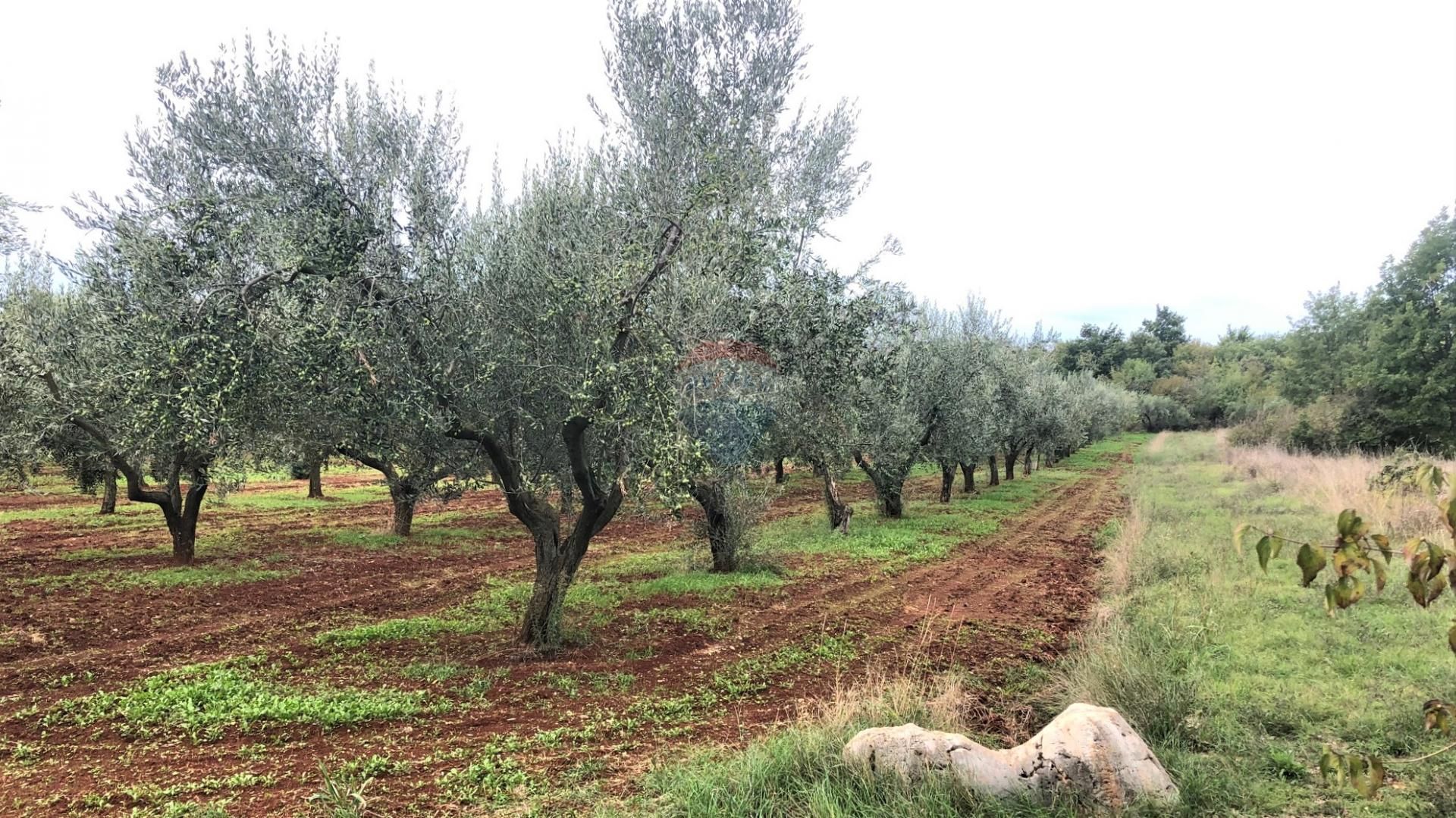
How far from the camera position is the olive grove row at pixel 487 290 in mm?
7480

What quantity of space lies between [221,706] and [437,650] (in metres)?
2.91

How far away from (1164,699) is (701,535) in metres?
10.9

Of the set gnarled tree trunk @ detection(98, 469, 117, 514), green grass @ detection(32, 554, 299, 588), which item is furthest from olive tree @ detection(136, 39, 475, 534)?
gnarled tree trunk @ detection(98, 469, 117, 514)

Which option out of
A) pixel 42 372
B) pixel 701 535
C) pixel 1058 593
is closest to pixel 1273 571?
pixel 1058 593

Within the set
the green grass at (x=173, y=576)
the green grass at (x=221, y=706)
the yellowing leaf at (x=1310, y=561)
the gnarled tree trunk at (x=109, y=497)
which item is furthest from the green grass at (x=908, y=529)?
the gnarled tree trunk at (x=109, y=497)

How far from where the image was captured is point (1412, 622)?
9.64 meters

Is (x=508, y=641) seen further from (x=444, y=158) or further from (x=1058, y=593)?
(x=1058, y=593)

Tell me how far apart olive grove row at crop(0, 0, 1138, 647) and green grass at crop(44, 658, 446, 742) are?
2.71m

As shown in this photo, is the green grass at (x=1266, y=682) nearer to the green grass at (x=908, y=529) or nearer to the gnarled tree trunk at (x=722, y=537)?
the green grass at (x=908, y=529)

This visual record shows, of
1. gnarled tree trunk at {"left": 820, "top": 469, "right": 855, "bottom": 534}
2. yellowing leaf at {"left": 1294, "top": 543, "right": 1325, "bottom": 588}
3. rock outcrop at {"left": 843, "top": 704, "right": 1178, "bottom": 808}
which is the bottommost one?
rock outcrop at {"left": 843, "top": 704, "right": 1178, "bottom": 808}


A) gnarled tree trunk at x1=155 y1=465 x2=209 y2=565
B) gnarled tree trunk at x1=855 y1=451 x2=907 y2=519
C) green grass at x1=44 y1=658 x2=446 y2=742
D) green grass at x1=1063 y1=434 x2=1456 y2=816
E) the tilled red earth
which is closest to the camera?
green grass at x1=1063 y1=434 x2=1456 y2=816

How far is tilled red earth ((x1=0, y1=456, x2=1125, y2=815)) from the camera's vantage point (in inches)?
261

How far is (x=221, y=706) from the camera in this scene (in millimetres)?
8125

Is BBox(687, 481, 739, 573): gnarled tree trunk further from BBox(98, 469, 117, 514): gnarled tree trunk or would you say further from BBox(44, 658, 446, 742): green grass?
BBox(98, 469, 117, 514): gnarled tree trunk
